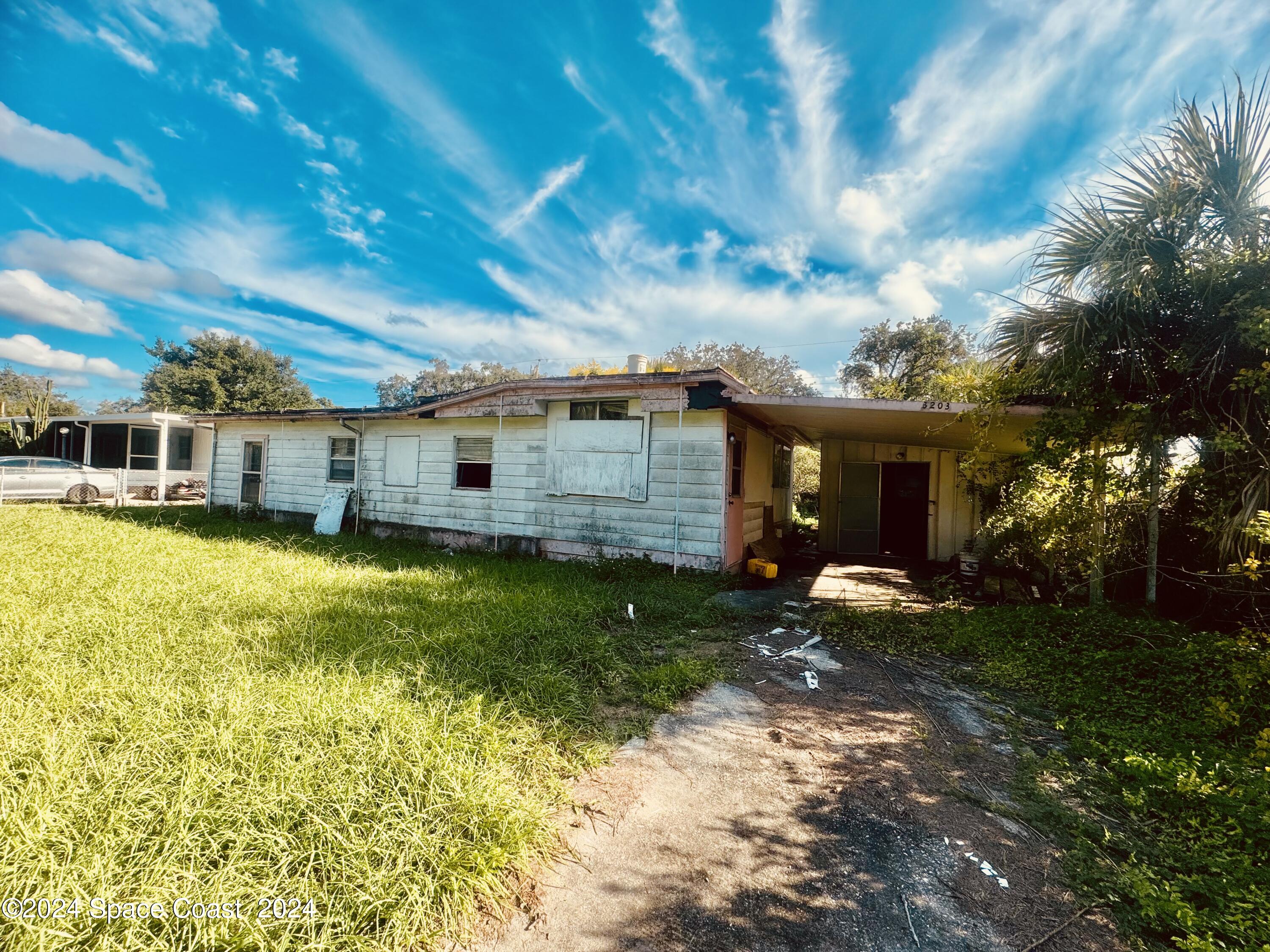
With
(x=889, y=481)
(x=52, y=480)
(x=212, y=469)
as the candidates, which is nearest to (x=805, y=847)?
(x=889, y=481)

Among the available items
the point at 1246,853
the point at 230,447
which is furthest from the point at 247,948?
the point at 230,447

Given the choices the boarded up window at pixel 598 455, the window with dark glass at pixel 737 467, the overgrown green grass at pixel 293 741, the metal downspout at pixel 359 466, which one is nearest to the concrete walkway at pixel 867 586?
the window with dark glass at pixel 737 467

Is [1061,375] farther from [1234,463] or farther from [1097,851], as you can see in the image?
[1097,851]

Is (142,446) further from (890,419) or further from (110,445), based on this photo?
(890,419)

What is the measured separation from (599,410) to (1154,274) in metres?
6.36

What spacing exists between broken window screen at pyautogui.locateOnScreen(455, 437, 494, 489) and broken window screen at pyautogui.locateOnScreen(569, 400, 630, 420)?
1.98 m

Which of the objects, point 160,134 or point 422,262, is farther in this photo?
point 422,262

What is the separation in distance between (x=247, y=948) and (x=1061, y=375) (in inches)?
263

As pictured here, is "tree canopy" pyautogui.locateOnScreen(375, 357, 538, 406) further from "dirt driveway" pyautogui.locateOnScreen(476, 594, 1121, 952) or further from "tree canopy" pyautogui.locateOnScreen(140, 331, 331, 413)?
"dirt driveway" pyautogui.locateOnScreen(476, 594, 1121, 952)

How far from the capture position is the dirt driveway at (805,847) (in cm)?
166

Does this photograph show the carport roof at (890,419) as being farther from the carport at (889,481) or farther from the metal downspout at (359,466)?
the metal downspout at (359,466)

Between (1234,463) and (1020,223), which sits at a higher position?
(1020,223)

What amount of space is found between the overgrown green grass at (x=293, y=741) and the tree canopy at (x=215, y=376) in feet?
83.7

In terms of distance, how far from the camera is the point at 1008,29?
17.1 feet
